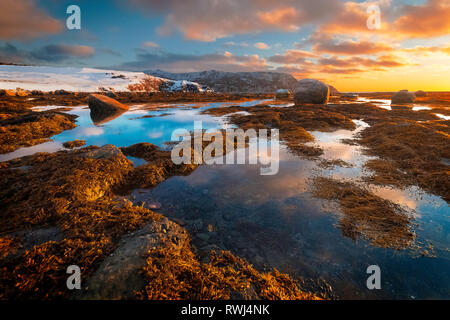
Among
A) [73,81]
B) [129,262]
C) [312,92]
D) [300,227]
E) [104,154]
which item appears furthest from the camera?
[73,81]

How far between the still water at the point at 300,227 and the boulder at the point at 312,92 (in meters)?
29.3

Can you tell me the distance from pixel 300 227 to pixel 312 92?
34019 millimetres

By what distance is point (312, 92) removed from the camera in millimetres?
32719

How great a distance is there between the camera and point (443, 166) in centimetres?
749

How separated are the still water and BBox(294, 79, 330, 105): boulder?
1154 inches

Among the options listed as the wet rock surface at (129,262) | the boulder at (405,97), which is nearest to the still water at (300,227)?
the wet rock surface at (129,262)

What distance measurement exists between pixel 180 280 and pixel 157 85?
439 ft

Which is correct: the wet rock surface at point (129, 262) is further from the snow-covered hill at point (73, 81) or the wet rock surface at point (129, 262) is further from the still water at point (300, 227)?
the snow-covered hill at point (73, 81)

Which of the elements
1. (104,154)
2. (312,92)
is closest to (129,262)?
(104,154)

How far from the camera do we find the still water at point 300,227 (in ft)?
10.4

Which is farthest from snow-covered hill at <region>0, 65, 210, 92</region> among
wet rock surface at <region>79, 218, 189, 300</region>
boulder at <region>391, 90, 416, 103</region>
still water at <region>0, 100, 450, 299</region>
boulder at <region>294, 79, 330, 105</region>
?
boulder at <region>391, 90, 416, 103</region>

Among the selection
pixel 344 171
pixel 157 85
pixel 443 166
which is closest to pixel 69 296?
pixel 344 171

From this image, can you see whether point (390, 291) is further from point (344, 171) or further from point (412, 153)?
point (412, 153)

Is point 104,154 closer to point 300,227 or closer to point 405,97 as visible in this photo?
point 300,227
